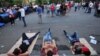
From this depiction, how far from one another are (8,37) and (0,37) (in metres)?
0.68

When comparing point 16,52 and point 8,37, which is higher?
point 16,52

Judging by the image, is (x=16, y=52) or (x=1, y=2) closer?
(x=16, y=52)

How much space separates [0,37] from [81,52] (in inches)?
364

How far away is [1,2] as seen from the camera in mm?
53938

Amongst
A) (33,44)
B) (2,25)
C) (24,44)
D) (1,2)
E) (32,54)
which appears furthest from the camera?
(1,2)

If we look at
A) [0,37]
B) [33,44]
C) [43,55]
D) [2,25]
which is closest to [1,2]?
[2,25]

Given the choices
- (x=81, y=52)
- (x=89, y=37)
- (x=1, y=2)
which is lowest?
(x=1, y=2)

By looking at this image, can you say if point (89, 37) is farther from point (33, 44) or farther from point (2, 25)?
point (2, 25)

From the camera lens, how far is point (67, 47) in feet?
58.6

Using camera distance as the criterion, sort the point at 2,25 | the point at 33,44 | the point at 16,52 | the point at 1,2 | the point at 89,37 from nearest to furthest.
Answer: the point at 16,52 → the point at 33,44 → the point at 89,37 → the point at 2,25 → the point at 1,2

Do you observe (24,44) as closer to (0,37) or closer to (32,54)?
(32,54)

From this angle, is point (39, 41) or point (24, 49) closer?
point (24, 49)

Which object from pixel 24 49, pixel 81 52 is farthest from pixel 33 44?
pixel 81 52

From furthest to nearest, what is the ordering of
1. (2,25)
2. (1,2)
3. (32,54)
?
(1,2), (2,25), (32,54)
